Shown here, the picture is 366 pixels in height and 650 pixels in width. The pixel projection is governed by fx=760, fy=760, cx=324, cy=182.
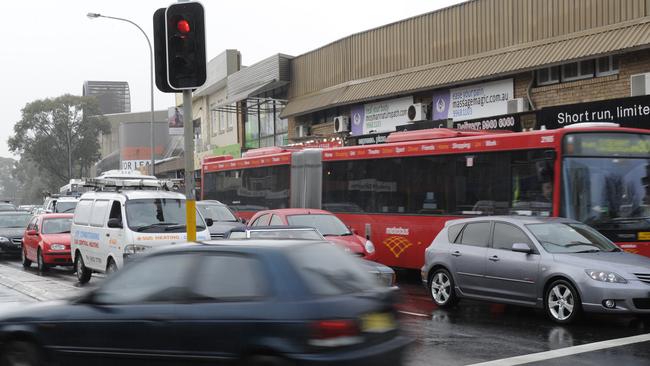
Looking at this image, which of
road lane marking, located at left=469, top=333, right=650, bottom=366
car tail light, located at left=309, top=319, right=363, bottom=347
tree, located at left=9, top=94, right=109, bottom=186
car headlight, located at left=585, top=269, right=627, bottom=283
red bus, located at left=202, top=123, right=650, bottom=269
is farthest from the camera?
tree, located at left=9, top=94, right=109, bottom=186

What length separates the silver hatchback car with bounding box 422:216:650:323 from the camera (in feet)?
32.8

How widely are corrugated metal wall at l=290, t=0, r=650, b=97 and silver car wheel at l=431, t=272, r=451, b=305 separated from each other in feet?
30.6

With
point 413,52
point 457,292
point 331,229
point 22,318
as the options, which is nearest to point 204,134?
point 413,52

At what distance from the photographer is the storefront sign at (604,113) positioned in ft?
56.2

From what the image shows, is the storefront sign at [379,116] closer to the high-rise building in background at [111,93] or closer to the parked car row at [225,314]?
the parked car row at [225,314]

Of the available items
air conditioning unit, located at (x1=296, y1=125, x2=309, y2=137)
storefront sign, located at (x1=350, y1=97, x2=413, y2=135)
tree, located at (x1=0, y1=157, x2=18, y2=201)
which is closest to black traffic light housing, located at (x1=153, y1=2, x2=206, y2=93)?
storefront sign, located at (x1=350, y1=97, x2=413, y2=135)

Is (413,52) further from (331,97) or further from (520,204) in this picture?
(520,204)

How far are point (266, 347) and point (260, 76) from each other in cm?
3002

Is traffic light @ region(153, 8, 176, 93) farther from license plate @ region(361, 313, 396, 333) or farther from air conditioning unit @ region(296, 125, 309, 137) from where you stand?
air conditioning unit @ region(296, 125, 309, 137)

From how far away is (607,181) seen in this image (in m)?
13.3

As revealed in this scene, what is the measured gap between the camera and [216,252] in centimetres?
607

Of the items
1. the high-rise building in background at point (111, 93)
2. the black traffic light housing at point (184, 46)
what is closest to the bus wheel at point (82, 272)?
the black traffic light housing at point (184, 46)

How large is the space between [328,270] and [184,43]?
428cm

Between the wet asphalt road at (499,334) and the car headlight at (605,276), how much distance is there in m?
0.67
